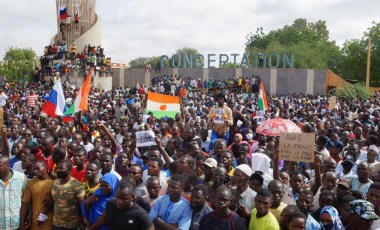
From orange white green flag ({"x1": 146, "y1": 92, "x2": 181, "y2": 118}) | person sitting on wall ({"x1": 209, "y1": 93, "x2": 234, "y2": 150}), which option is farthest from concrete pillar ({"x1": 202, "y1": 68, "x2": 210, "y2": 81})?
person sitting on wall ({"x1": 209, "y1": 93, "x2": 234, "y2": 150})

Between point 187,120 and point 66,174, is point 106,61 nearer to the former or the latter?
point 187,120

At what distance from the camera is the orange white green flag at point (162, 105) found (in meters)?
10.7

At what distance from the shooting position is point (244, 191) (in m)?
4.73

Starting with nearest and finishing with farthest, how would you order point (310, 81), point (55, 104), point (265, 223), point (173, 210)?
point (265, 223) → point (173, 210) → point (55, 104) → point (310, 81)

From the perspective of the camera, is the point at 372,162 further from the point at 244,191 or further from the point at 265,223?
the point at 265,223

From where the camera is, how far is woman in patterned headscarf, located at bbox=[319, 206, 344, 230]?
4.18 metres

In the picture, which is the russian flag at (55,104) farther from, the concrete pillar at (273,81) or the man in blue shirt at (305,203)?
the concrete pillar at (273,81)

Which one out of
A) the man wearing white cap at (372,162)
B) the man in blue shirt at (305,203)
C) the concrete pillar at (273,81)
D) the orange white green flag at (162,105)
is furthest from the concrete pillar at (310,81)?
the man in blue shirt at (305,203)

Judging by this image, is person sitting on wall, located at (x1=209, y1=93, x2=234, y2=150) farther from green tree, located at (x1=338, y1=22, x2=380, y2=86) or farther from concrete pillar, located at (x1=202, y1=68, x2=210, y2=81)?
green tree, located at (x1=338, y1=22, x2=380, y2=86)

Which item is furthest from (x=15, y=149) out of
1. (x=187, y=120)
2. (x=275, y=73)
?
(x=275, y=73)

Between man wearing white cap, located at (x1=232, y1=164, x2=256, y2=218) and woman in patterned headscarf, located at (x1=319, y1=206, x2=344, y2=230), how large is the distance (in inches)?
26.6

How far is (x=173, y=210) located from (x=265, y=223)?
0.86 m

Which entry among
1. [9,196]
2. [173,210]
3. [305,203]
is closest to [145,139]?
[9,196]

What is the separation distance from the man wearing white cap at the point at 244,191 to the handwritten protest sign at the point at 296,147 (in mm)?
674
